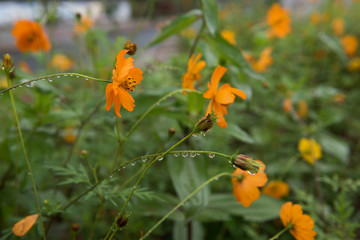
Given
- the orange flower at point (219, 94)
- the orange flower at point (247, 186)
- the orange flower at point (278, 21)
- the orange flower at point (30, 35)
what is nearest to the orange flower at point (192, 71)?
the orange flower at point (219, 94)

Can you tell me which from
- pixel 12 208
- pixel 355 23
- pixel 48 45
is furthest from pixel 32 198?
pixel 355 23

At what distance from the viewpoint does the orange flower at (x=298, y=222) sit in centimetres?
46

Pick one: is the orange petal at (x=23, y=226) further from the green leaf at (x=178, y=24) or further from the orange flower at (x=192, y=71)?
the green leaf at (x=178, y=24)

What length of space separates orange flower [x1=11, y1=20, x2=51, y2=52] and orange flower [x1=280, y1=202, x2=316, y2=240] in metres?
0.83

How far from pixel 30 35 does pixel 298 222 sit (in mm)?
909

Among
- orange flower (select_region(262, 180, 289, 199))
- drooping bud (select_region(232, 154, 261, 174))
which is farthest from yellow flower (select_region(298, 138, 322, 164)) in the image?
drooping bud (select_region(232, 154, 261, 174))

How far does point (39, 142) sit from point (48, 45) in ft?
1.18

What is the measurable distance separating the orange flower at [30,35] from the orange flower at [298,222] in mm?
826

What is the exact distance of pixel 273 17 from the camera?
1.29 metres

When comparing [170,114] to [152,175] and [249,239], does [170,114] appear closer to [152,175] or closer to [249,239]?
[152,175]

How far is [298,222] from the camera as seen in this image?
1.54ft

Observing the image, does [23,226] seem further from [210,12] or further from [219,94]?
[210,12]

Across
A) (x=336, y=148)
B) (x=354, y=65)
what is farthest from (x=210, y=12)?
(x=354, y=65)

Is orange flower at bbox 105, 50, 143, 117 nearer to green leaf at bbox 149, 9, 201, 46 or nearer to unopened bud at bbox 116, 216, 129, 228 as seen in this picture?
unopened bud at bbox 116, 216, 129, 228
